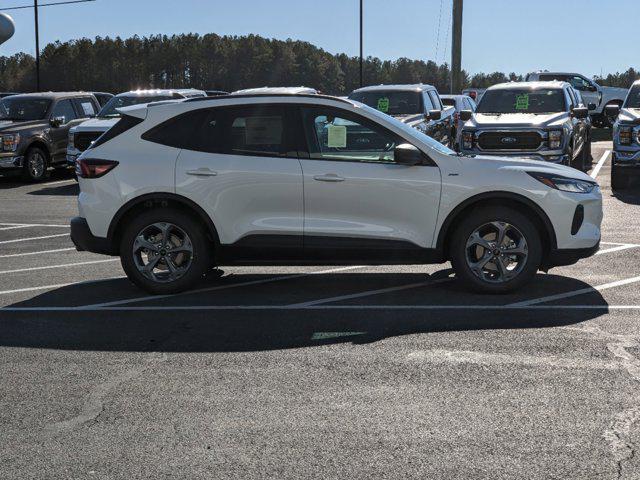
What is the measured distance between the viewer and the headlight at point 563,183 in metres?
8.46

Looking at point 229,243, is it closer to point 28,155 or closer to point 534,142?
point 534,142

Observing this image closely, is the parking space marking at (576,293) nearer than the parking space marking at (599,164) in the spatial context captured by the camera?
Yes

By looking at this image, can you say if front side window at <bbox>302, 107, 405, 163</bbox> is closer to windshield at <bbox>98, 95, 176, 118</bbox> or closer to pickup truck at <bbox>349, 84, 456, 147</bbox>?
pickup truck at <bbox>349, 84, 456, 147</bbox>

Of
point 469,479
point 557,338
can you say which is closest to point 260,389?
point 469,479

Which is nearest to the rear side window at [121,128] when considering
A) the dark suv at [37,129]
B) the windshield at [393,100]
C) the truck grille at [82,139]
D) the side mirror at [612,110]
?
the windshield at [393,100]

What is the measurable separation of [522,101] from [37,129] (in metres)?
10.4

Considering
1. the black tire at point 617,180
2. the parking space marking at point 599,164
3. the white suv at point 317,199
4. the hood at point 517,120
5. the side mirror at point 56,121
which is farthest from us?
the side mirror at point 56,121

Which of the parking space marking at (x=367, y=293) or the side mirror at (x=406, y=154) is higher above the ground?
the side mirror at (x=406, y=154)

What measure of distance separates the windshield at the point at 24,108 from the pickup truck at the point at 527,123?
9.89 m

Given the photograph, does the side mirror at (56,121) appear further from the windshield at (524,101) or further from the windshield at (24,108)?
the windshield at (524,101)

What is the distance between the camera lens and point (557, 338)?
6938 mm

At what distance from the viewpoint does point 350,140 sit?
27.8 feet

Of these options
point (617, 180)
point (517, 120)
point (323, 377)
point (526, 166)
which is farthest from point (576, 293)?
point (617, 180)

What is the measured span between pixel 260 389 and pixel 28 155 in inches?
669
